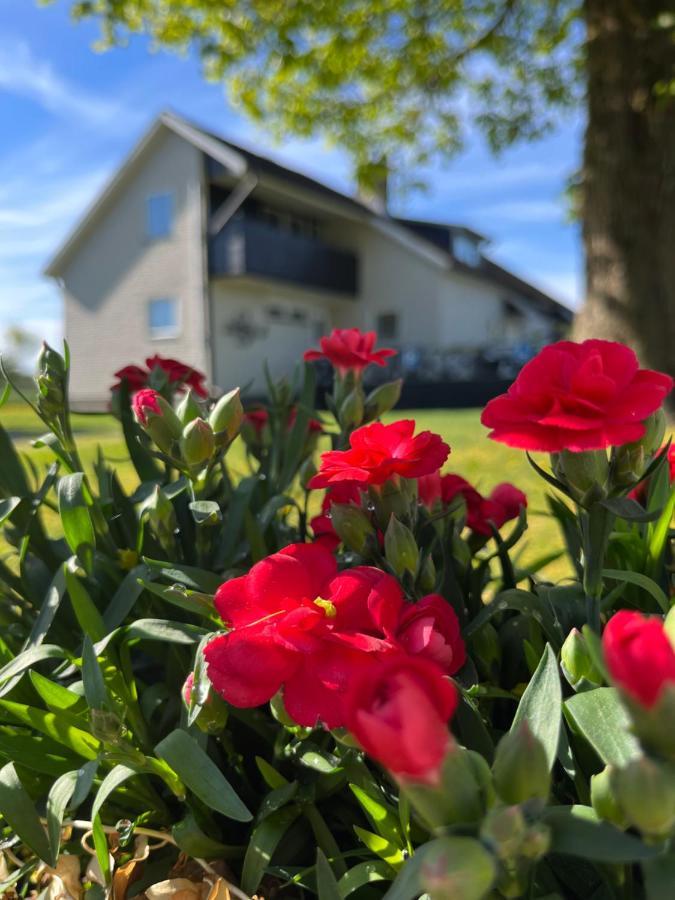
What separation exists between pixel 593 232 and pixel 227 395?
6017 mm

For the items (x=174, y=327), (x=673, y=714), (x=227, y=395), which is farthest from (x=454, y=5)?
(x=174, y=327)

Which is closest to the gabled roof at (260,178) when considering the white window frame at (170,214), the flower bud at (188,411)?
the white window frame at (170,214)

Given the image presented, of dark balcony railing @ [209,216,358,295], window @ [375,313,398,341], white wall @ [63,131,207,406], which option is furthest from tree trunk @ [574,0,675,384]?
A: window @ [375,313,398,341]

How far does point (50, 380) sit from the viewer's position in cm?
92

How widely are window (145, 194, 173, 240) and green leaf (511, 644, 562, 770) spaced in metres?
14.9

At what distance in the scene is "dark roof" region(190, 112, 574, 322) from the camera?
47.2 ft

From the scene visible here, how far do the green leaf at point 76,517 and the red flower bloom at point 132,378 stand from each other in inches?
12.3

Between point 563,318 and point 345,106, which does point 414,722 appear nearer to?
point 345,106

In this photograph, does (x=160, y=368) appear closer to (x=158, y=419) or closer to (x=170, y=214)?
(x=158, y=419)

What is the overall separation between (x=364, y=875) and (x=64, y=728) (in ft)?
1.11

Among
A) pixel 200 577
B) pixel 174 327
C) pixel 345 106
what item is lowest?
pixel 200 577

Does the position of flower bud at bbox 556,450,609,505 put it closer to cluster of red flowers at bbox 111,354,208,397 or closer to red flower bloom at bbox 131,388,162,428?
red flower bloom at bbox 131,388,162,428

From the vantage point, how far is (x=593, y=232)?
618 cm

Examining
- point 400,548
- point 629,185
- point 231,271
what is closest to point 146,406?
point 400,548
